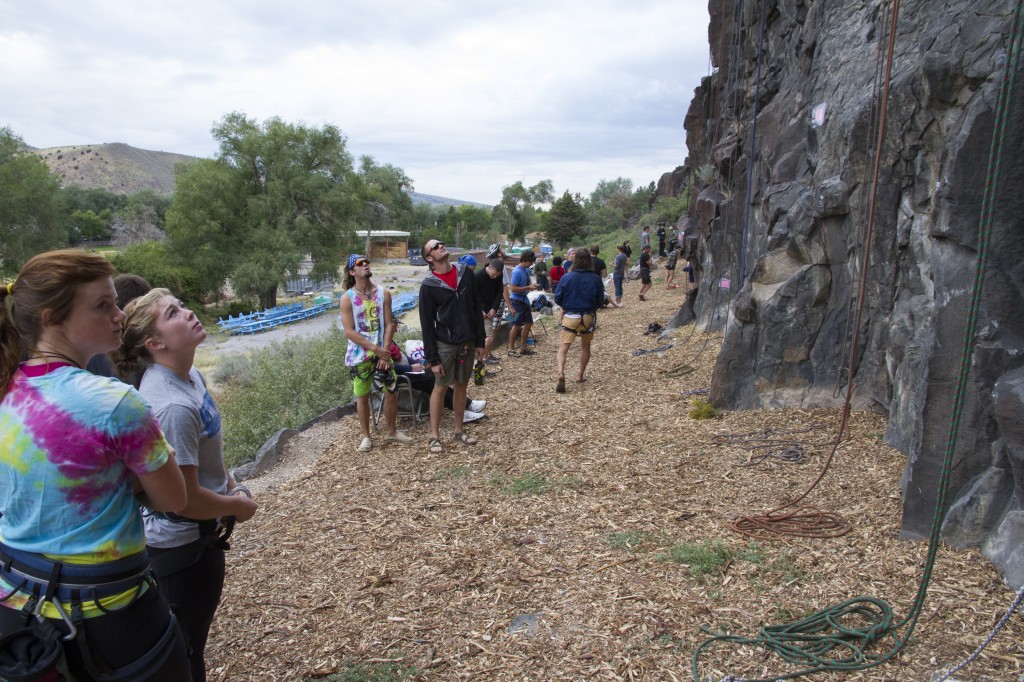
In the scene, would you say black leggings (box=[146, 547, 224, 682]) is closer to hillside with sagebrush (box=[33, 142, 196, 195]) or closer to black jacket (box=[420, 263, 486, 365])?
black jacket (box=[420, 263, 486, 365])

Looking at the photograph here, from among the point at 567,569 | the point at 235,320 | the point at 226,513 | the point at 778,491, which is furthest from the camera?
the point at 235,320

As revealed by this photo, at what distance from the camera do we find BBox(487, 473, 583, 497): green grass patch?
5.08 m

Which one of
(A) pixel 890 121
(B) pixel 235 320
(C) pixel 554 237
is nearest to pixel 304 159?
(B) pixel 235 320

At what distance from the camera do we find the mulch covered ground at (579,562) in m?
3.11

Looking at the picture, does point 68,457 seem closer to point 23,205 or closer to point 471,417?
point 471,417

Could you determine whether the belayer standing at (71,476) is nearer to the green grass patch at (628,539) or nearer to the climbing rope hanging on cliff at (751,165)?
the green grass patch at (628,539)

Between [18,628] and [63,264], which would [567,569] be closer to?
[18,628]

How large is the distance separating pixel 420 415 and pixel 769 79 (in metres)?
8.23

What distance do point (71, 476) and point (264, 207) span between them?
125ft

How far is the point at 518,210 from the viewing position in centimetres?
9688

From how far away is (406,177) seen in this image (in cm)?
11288

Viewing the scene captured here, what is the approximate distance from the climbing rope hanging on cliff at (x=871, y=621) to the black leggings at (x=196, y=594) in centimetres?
210

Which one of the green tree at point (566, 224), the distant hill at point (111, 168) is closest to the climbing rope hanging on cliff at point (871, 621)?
the green tree at point (566, 224)

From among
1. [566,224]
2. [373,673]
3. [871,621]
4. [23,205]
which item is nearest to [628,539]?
[871,621]
